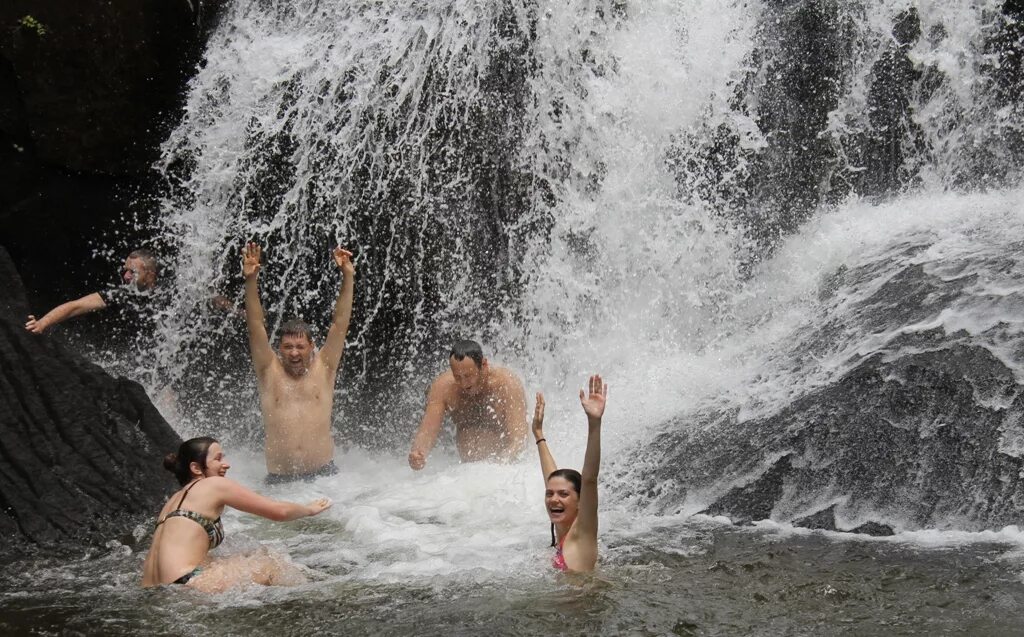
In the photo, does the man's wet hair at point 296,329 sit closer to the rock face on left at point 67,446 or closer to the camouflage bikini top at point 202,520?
the rock face on left at point 67,446

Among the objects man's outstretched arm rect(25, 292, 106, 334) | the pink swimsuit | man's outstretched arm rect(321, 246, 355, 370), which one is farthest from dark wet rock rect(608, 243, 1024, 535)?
man's outstretched arm rect(25, 292, 106, 334)

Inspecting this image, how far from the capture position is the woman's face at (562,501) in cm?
485

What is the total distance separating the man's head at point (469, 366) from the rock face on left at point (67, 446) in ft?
5.79

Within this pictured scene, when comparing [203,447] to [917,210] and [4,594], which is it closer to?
[4,594]

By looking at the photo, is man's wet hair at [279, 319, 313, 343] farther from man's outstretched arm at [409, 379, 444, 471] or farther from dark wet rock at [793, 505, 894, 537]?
dark wet rock at [793, 505, 894, 537]

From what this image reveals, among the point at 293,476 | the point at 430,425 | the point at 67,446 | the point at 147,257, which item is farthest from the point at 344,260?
the point at 147,257

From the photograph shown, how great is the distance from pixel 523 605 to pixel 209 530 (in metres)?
1.49

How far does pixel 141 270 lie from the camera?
8594mm

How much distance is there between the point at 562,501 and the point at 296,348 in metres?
2.73

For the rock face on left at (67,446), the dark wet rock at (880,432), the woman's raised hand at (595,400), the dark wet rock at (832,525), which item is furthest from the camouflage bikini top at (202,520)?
the dark wet rock at (832,525)

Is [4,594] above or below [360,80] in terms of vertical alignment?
below

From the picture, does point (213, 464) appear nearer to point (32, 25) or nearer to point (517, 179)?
point (517, 179)

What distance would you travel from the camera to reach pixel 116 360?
930cm

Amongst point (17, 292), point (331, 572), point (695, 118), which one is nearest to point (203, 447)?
point (331, 572)
